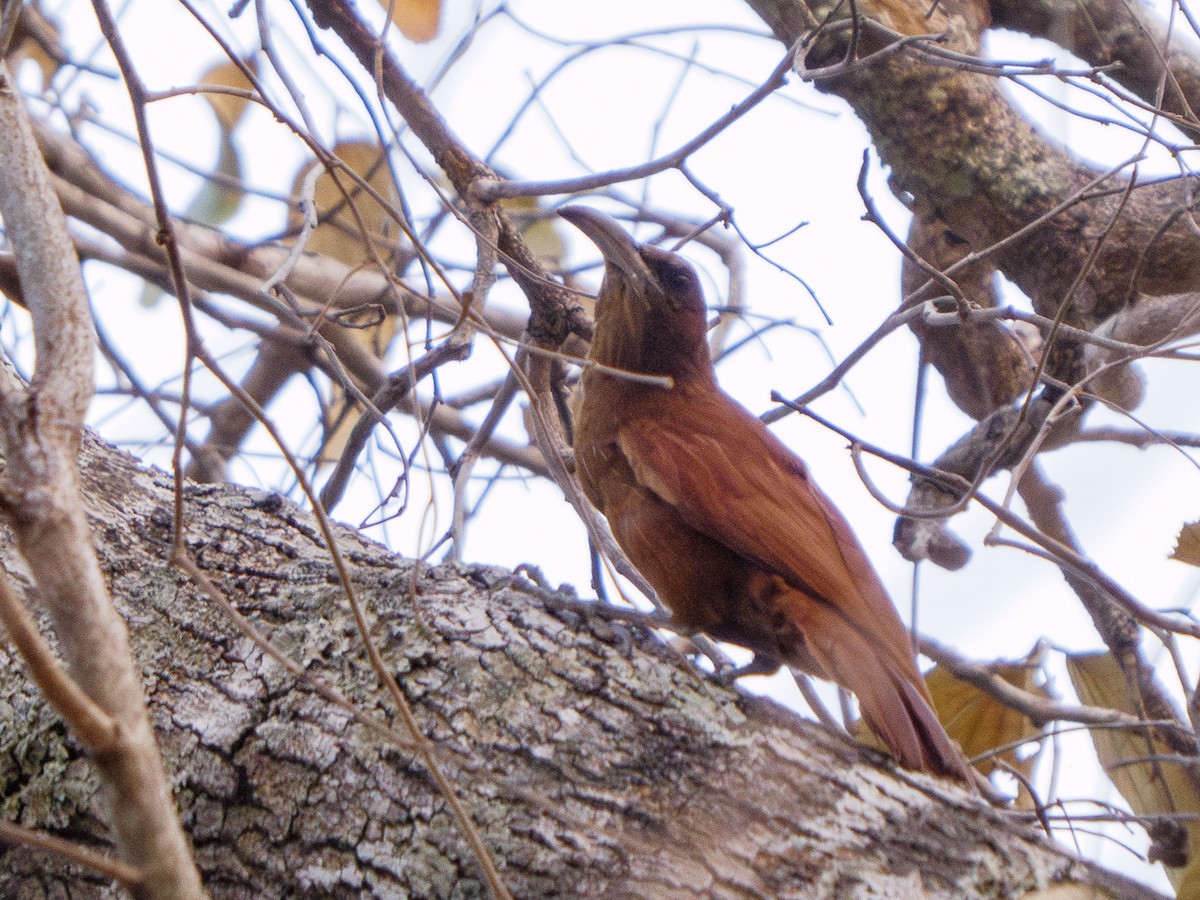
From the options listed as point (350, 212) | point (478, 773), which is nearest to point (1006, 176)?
point (350, 212)

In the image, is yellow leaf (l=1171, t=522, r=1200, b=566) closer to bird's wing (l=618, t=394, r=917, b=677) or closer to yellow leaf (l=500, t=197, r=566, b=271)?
bird's wing (l=618, t=394, r=917, b=677)

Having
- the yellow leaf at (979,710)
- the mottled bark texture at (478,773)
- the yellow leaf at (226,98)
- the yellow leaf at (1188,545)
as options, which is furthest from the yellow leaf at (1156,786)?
the yellow leaf at (226,98)

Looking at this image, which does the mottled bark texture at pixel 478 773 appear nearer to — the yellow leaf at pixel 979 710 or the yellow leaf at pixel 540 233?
the yellow leaf at pixel 979 710

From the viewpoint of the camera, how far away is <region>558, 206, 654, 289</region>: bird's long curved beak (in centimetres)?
283

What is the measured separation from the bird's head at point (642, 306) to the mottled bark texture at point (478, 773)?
119 cm

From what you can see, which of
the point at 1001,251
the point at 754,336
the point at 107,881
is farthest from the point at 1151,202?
the point at 107,881

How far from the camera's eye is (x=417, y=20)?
10.2ft

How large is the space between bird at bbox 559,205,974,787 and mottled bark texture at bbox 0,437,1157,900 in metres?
0.33

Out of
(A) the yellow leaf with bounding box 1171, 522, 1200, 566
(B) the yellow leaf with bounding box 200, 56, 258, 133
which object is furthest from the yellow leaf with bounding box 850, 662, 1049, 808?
(B) the yellow leaf with bounding box 200, 56, 258, 133

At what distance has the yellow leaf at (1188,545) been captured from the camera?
235 cm

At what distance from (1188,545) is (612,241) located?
155 centimetres

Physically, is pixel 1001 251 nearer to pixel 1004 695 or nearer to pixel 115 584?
pixel 1004 695

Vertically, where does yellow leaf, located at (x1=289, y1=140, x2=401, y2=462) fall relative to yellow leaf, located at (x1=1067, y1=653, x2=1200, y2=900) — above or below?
above

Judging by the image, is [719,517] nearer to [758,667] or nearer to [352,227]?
[758,667]
